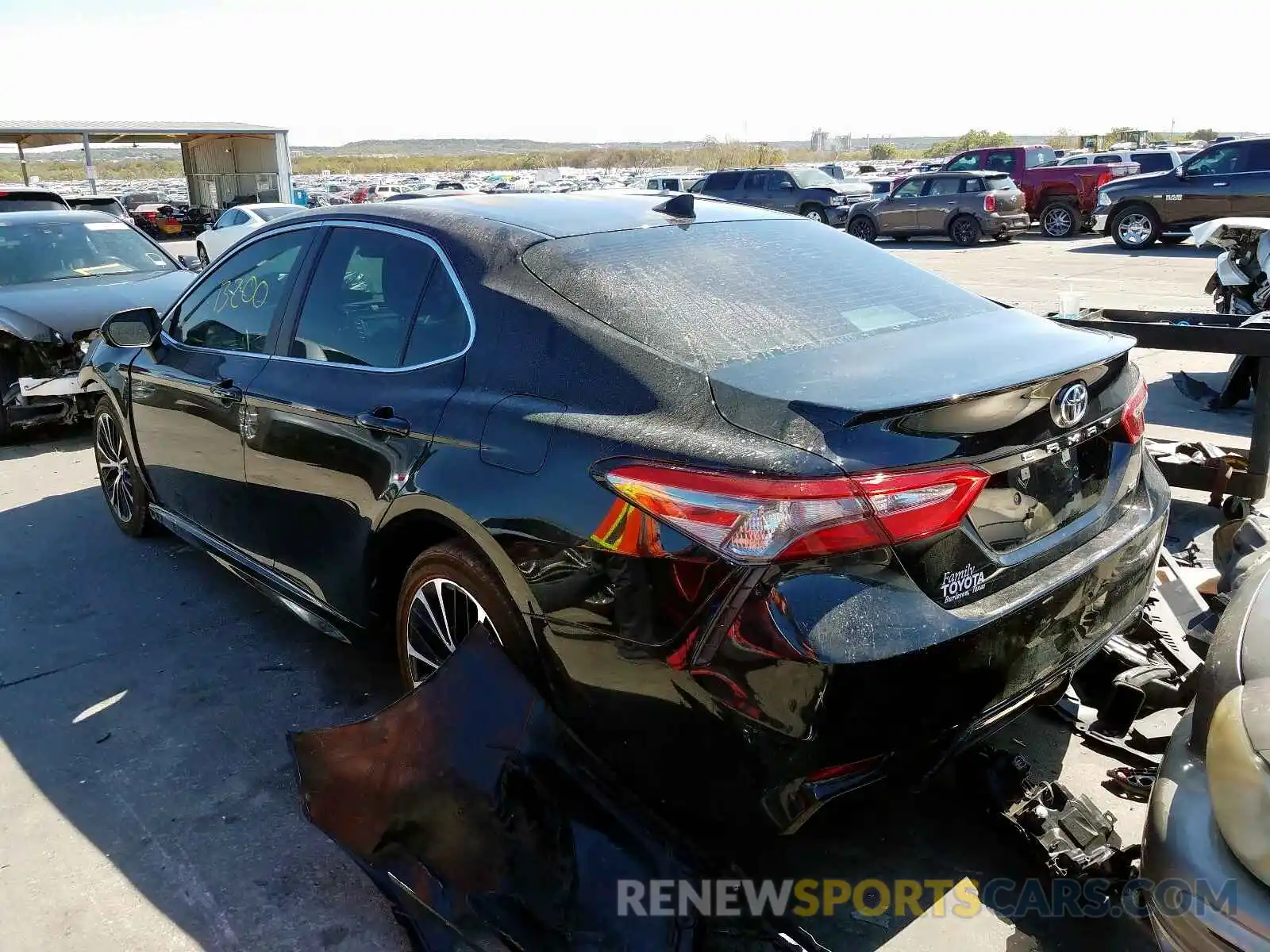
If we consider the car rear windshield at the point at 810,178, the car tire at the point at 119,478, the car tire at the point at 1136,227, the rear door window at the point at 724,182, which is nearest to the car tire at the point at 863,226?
the car rear windshield at the point at 810,178

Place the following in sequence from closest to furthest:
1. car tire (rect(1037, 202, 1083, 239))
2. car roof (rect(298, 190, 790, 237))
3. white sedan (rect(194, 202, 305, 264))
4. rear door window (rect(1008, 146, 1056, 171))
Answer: car roof (rect(298, 190, 790, 237)), white sedan (rect(194, 202, 305, 264)), car tire (rect(1037, 202, 1083, 239)), rear door window (rect(1008, 146, 1056, 171))

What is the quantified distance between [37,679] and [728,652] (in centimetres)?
324

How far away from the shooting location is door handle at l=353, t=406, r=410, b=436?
307cm

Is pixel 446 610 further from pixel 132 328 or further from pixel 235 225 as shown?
pixel 235 225

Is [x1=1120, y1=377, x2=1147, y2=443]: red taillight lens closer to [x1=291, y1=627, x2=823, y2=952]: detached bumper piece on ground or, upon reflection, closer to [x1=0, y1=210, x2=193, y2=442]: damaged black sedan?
[x1=291, y1=627, x2=823, y2=952]: detached bumper piece on ground

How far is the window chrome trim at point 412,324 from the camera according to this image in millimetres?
3031

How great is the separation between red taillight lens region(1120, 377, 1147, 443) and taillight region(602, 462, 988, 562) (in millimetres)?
909

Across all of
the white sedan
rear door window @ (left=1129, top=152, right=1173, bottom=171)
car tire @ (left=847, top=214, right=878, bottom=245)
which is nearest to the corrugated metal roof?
the white sedan

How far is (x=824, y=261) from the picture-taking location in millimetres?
3371

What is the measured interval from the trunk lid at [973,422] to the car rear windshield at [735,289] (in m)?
0.14

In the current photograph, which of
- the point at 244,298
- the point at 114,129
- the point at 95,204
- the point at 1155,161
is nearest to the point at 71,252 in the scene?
the point at 244,298

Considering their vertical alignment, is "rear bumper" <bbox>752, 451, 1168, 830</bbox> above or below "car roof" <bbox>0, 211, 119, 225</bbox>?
below

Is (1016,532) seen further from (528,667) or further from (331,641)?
(331,641)

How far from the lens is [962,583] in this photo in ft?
7.73
